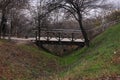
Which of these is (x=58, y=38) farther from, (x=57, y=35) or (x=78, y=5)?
(x=78, y=5)

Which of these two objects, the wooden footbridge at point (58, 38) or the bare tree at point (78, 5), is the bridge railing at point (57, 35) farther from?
the bare tree at point (78, 5)

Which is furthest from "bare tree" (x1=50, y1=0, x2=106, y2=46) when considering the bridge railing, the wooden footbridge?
the bridge railing

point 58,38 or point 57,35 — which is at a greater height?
point 57,35

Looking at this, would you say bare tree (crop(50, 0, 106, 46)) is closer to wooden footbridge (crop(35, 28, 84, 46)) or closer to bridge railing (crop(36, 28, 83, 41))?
wooden footbridge (crop(35, 28, 84, 46))

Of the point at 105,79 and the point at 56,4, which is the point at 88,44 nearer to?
the point at 56,4

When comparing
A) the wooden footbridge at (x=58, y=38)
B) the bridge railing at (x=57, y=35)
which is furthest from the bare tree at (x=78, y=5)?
the bridge railing at (x=57, y=35)

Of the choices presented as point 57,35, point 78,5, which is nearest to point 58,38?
point 57,35

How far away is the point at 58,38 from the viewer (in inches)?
1638

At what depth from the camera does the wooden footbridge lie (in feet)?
135

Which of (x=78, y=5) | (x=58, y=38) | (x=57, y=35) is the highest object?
(x=78, y=5)

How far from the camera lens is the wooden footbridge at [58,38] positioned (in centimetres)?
4119

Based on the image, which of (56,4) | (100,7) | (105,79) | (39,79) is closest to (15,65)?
(39,79)

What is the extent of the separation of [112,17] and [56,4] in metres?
20.4

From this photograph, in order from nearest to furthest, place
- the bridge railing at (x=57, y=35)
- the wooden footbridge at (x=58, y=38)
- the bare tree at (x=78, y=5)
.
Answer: the bare tree at (x=78, y=5), the wooden footbridge at (x=58, y=38), the bridge railing at (x=57, y=35)
